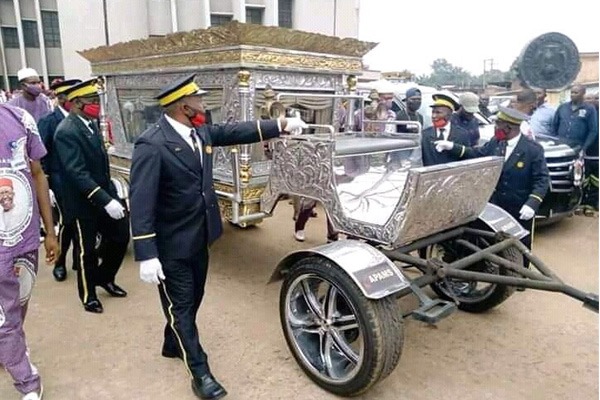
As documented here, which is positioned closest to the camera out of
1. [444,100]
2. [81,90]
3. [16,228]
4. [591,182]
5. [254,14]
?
[16,228]

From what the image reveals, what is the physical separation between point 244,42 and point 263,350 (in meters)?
2.16

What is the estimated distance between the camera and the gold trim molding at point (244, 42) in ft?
10.9

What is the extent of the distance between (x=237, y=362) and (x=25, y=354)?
1.16 meters

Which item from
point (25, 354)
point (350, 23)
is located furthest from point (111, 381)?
point (350, 23)

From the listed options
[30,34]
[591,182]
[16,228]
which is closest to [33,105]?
[16,228]

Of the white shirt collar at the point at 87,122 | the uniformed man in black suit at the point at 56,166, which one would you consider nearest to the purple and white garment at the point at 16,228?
the white shirt collar at the point at 87,122

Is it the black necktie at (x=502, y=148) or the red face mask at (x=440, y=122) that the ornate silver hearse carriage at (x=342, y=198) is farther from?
the black necktie at (x=502, y=148)

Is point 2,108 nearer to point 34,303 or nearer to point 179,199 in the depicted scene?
point 179,199

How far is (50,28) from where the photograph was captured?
61.8 feet

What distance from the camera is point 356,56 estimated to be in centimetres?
410

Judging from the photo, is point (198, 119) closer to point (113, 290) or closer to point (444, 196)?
point (444, 196)

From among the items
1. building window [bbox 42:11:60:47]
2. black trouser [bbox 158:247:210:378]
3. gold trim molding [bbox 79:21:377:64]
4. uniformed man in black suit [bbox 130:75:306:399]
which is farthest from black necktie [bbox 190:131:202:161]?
building window [bbox 42:11:60:47]

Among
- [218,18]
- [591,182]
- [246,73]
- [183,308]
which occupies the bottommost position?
[591,182]

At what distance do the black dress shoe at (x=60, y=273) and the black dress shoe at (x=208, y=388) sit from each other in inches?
92.2
